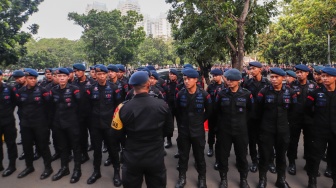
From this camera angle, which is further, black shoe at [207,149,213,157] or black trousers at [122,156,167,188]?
black shoe at [207,149,213,157]

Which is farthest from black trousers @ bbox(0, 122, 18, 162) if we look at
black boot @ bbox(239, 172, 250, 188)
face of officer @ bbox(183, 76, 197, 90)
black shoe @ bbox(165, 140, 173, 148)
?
black boot @ bbox(239, 172, 250, 188)

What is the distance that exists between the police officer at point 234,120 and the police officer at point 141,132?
143 cm

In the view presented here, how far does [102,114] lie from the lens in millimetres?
4492

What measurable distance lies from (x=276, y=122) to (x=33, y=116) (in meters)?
3.94

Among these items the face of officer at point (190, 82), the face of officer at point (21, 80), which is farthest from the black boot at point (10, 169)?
the face of officer at point (190, 82)

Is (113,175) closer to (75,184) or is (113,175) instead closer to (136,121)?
(75,184)

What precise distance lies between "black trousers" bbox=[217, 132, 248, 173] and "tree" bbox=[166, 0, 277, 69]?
5791 millimetres

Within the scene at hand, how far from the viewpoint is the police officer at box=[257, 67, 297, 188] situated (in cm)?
408

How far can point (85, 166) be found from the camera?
210 inches

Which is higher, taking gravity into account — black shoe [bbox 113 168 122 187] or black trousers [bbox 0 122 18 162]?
black trousers [bbox 0 122 18 162]

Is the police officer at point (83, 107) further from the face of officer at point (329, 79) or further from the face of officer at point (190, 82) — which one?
the face of officer at point (329, 79)

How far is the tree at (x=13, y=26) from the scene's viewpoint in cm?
1333

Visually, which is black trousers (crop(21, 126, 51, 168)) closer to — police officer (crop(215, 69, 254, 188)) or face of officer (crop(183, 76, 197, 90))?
face of officer (crop(183, 76, 197, 90))

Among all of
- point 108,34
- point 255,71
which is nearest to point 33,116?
Result: point 255,71
